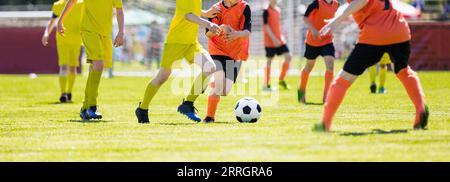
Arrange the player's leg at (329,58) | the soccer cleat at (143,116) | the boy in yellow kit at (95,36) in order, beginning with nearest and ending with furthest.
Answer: the soccer cleat at (143,116) → the boy in yellow kit at (95,36) → the player's leg at (329,58)

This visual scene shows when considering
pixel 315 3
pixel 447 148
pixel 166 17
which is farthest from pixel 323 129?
pixel 166 17

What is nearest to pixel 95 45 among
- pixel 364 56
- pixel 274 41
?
pixel 364 56

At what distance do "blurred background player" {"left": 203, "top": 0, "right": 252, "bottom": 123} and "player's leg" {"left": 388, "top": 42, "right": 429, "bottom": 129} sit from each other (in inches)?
89.3

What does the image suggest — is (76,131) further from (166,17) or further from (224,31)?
(166,17)

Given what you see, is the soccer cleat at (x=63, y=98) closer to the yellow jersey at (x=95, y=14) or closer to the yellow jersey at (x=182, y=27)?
the yellow jersey at (x=95, y=14)

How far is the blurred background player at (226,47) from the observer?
11.6 m

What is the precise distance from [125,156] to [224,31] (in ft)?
11.9

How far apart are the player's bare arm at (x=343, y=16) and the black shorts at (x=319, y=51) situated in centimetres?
614

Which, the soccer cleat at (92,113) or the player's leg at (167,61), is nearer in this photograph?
the player's leg at (167,61)

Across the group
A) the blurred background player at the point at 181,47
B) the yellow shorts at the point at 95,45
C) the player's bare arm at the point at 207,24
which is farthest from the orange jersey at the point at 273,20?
the player's bare arm at the point at 207,24

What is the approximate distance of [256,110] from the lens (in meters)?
11.6

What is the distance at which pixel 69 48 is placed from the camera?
1698 centimetres

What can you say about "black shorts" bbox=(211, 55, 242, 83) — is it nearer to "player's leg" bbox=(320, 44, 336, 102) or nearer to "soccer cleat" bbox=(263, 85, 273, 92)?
"player's leg" bbox=(320, 44, 336, 102)

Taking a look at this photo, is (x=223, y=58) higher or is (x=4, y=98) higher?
(x=223, y=58)
